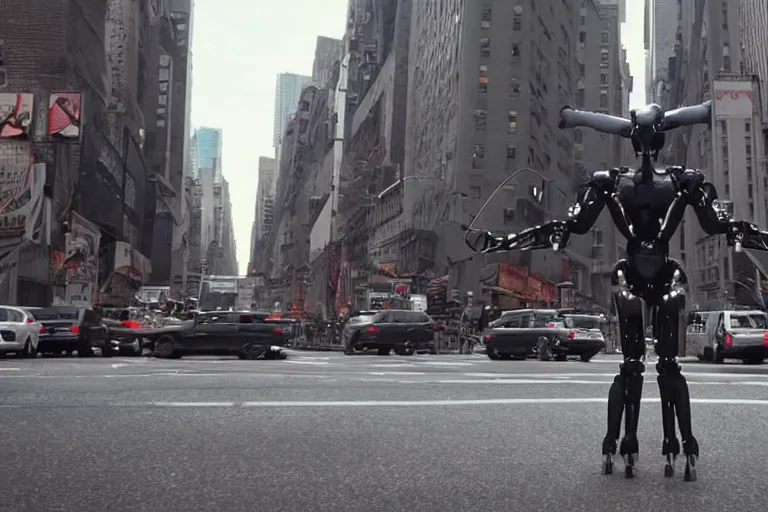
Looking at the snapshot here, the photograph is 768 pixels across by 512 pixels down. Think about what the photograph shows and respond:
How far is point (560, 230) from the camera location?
5766 mm

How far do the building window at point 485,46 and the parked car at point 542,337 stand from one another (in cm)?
6573

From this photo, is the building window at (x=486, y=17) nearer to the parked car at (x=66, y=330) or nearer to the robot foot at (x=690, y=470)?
the parked car at (x=66, y=330)

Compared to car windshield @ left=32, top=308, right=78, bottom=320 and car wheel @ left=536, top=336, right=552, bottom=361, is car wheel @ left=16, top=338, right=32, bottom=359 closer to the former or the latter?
car windshield @ left=32, top=308, right=78, bottom=320

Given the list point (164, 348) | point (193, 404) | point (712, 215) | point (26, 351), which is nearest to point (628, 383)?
point (712, 215)

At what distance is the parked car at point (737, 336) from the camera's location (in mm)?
26594

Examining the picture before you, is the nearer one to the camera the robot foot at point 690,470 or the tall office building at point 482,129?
the robot foot at point 690,470

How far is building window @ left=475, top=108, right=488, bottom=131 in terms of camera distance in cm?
9056

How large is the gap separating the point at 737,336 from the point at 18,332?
Answer: 2026 cm

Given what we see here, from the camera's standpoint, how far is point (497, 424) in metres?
7.90

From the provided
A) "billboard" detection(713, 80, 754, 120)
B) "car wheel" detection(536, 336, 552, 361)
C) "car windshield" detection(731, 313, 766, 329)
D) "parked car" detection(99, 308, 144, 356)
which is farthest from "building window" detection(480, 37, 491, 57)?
"car windshield" detection(731, 313, 766, 329)

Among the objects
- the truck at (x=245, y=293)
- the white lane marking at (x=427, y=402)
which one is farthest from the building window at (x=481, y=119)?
the white lane marking at (x=427, y=402)

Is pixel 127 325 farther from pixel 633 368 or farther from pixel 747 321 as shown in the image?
pixel 633 368

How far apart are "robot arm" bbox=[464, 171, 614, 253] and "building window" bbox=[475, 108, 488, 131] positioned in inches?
3379

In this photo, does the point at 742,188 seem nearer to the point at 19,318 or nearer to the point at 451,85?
the point at 451,85
